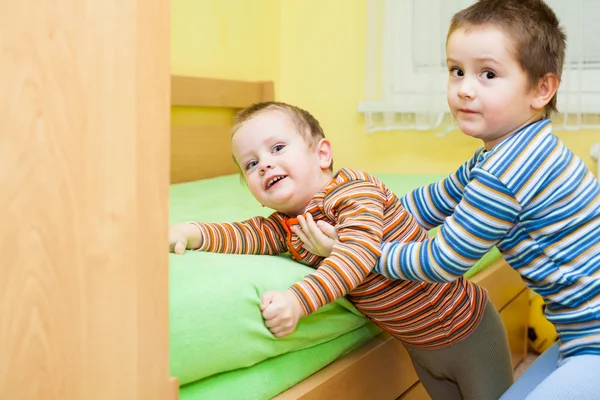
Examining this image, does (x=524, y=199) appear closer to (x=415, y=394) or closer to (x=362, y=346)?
(x=362, y=346)

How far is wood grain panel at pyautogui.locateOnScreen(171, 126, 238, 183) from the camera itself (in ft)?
7.71

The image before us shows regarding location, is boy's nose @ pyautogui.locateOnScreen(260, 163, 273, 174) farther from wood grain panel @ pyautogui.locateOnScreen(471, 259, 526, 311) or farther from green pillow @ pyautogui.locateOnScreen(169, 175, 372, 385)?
wood grain panel @ pyautogui.locateOnScreen(471, 259, 526, 311)

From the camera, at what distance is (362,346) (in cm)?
119

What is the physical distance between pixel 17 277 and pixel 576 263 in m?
0.71

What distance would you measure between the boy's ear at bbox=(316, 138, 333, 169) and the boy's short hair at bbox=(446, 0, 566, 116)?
0.27 m

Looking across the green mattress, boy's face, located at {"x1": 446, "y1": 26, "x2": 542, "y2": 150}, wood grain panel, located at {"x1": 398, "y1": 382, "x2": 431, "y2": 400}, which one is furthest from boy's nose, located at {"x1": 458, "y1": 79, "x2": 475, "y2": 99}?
wood grain panel, located at {"x1": 398, "y1": 382, "x2": 431, "y2": 400}

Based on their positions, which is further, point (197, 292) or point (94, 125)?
point (197, 292)

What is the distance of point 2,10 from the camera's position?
58 centimetres

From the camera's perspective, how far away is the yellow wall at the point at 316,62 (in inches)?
101

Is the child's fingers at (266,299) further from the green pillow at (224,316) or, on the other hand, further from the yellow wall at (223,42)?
the yellow wall at (223,42)

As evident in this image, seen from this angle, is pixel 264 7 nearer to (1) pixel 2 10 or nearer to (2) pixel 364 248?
(2) pixel 364 248

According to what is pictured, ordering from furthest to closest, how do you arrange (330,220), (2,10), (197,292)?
(330,220)
(197,292)
(2,10)

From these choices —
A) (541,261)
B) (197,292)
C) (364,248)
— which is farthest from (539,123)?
(197,292)

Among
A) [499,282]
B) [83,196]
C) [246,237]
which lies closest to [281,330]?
[246,237]
